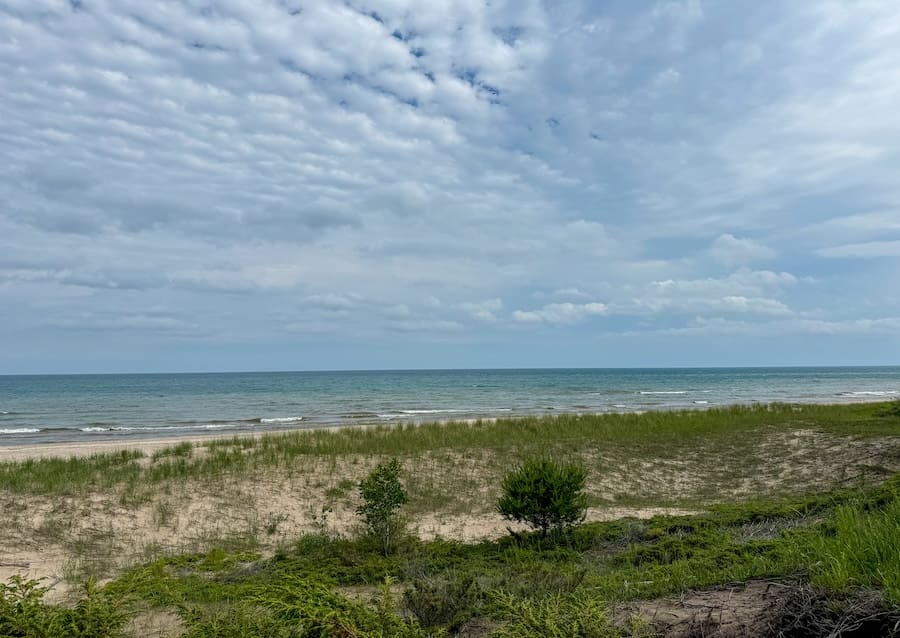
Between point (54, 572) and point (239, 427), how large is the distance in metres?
30.1

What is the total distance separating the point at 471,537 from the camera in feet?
34.7

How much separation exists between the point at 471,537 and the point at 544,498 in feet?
6.21

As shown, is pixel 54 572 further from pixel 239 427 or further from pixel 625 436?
pixel 239 427

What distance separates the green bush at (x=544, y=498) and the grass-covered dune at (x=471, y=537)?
37 centimetres

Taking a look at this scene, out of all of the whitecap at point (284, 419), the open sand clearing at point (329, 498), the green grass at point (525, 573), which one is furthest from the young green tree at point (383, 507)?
the whitecap at point (284, 419)

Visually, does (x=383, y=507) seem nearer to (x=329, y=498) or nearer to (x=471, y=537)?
(x=471, y=537)

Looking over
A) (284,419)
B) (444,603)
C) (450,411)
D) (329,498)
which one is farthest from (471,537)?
(450,411)

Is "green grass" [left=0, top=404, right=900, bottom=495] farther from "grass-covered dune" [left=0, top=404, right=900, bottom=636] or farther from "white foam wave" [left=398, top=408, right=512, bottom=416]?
"white foam wave" [left=398, top=408, right=512, bottom=416]

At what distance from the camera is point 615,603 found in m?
5.24

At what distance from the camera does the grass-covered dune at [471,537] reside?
13.8 feet

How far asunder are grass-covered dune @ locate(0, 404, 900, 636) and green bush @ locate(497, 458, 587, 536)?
0.37m

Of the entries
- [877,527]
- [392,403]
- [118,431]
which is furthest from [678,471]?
[392,403]

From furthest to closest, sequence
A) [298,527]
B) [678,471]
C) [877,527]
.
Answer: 1. [678,471]
2. [298,527]
3. [877,527]

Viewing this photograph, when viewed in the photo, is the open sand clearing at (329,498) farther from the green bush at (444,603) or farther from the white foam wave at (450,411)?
the white foam wave at (450,411)
